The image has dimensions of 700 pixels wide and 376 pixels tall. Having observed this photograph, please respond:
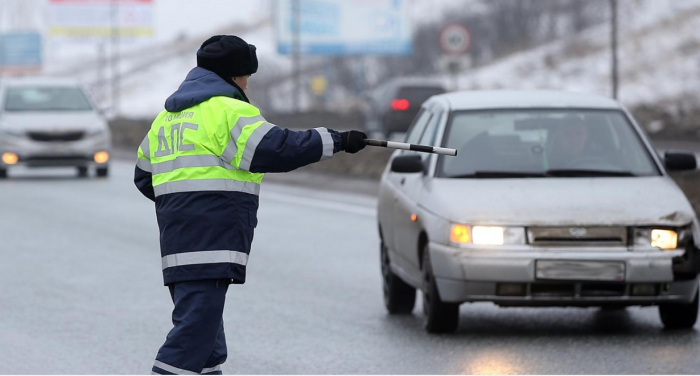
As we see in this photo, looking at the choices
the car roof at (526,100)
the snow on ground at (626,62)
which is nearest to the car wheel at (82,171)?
the car roof at (526,100)

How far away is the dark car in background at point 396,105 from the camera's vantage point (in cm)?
3734

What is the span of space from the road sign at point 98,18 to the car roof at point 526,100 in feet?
255

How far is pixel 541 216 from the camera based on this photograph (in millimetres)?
9211

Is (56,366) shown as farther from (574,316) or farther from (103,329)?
(574,316)

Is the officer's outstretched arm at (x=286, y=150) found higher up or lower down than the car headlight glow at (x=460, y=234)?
higher up

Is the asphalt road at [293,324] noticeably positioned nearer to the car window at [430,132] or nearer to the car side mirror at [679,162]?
the car side mirror at [679,162]

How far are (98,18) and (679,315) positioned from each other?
82779mm

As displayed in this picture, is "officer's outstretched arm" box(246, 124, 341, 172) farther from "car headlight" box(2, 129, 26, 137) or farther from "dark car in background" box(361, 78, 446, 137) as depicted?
"dark car in background" box(361, 78, 446, 137)

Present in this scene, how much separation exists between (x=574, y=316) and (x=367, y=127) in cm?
3054

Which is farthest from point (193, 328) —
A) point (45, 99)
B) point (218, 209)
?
point (45, 99)

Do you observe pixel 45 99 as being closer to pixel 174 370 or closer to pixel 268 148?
pixel 174 370

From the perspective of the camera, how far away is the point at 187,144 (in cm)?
596

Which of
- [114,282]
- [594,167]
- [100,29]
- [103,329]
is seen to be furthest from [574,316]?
[100,29]

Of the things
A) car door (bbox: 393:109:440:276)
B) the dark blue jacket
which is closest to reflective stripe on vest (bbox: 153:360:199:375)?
the dark blue jacket
